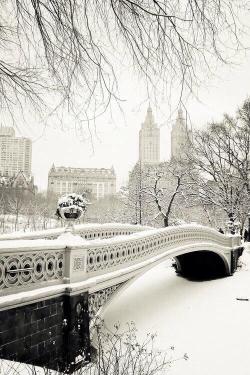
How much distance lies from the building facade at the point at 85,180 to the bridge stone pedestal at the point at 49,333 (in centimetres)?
8595

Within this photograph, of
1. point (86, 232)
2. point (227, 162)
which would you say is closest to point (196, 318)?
point (86, 232)

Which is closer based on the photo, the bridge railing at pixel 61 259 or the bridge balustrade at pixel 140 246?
the bridge railing at pixel 61 259

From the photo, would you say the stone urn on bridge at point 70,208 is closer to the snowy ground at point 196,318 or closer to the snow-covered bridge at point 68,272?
the snow-covered bridge at point 68,272

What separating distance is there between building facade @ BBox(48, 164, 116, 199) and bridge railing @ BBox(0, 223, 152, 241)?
7676cm

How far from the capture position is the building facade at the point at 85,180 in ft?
315

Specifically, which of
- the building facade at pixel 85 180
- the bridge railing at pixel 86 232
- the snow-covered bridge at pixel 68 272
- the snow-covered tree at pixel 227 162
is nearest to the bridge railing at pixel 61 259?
the snow-covered bridge at pixel 68 272

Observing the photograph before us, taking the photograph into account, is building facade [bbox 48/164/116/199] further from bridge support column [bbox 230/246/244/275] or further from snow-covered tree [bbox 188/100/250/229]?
bridge support column [bbox 230/246/244/275]

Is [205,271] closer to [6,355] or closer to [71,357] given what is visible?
[71,357]

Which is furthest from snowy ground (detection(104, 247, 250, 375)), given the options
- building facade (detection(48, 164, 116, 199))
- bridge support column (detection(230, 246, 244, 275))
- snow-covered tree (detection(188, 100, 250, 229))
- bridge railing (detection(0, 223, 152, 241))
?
building facade (detection(48, 164, 116, 199))

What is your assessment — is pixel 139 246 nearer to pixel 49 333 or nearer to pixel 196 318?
pixel 196 318

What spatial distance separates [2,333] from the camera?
447 centimetres

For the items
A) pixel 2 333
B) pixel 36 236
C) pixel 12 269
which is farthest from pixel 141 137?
pixel 36 236

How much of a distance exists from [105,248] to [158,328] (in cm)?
367

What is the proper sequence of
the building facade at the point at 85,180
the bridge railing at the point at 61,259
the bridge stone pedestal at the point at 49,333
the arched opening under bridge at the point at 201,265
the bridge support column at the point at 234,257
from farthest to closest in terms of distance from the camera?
the building facade at the point at 85,180, the bridge support column at the point at 234,257, the arched opening under bridge at the point at 201,265, the bridge railing at the point at 61,259, the bridge stone pedestal at the point at 49,333
